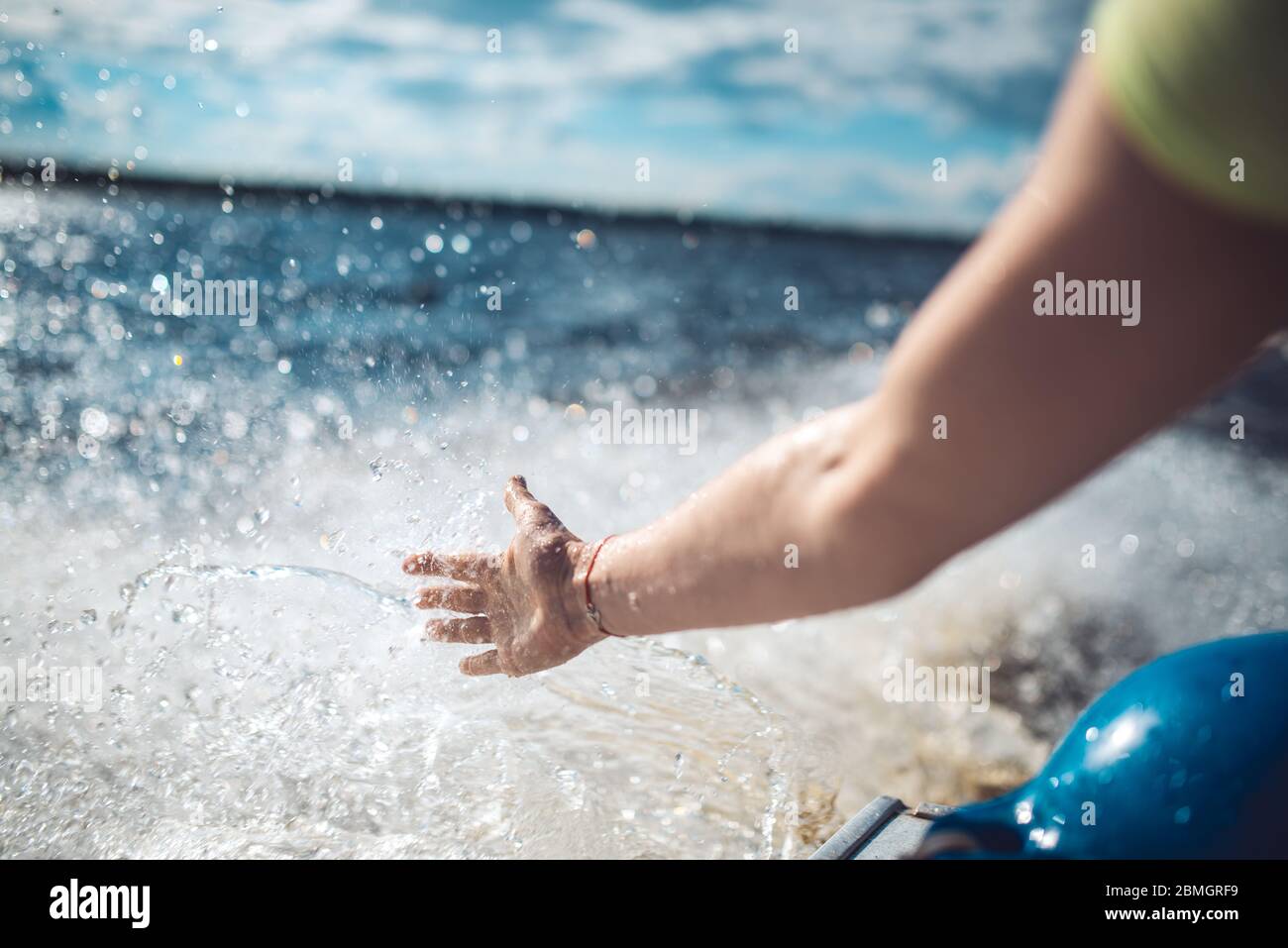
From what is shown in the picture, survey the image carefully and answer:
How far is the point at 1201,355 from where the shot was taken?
1.09 metres

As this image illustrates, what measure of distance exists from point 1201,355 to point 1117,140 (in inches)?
10.6

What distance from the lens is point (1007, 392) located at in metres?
1.17

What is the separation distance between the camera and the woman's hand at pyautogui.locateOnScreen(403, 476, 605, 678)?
200cm

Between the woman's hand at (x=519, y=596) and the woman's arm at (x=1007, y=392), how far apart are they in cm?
35

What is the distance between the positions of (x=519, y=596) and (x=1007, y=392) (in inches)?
48.1

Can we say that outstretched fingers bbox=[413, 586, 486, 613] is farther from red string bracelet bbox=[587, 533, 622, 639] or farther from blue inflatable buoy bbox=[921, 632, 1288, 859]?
blue inflatable buoy bbox=[921, 632, 1288, 859]

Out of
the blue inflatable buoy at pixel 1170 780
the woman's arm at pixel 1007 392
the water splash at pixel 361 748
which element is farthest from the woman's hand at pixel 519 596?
the blue inflatable buoy at pixel 1170 780

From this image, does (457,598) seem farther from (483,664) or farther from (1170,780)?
A: (1170,780)

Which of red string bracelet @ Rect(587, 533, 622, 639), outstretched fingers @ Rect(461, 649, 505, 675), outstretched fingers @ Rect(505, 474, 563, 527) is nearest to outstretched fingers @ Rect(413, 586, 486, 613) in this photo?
outstretched fingers @ Rect(461, 649, 505, 675)

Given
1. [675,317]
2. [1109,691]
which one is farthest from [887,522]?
[675,317]

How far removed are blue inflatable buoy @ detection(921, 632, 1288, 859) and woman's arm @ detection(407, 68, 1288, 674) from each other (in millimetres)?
700

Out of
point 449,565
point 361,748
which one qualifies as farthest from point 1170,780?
point 361,748

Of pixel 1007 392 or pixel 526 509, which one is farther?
pixel 526 509
